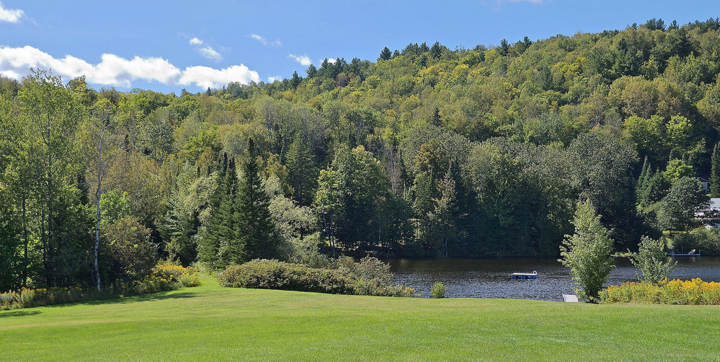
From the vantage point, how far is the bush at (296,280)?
116 ft

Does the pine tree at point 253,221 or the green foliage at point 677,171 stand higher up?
the green foliage at point 677,171

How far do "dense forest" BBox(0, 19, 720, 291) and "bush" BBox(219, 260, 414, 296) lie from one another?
6.18 meters

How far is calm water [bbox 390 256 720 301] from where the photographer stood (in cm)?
5241

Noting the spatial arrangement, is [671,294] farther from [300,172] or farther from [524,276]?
[300,172]

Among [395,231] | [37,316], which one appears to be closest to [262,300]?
[37,316]

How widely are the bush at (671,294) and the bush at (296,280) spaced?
14.4 m

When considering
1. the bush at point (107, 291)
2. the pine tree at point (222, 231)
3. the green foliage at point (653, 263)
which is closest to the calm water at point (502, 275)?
the green foliage at point (653, 263)

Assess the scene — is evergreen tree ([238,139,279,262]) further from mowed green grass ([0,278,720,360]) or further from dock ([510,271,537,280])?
dock ([510,271,537,280])

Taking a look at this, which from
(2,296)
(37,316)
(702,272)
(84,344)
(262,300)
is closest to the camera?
(84,344)

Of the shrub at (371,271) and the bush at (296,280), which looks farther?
the shrub at (371,271)

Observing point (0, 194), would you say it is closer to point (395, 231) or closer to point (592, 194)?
point (395, 231)

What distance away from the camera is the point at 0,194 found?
3216 cm

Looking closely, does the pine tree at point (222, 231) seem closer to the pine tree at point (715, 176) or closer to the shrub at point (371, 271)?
the shrub at point (371, 271)

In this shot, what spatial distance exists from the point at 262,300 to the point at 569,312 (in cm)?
1437
